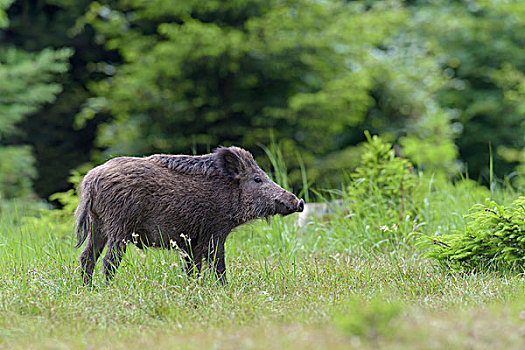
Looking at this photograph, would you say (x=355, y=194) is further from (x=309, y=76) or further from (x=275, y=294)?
(x=309, y=76)

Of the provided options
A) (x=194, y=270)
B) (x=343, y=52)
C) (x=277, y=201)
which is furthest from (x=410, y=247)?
(x=343, y=52)

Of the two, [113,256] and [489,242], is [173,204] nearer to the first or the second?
[113,256]

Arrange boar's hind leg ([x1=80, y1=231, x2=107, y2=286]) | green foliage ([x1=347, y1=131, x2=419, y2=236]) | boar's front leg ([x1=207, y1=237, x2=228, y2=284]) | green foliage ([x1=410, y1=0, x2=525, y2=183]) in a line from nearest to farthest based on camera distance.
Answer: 1. boar's hind leg ([x1=80, y1=231, x2=107, y2=286])
2. boar's front leg ([x1=207, y1=237, x2=228, y2=284])
3. green foliage ([x1=347, y1=131, x2=419, y2=236])
4. green foliage ([x1=410, y1=0, x2=525, y2=183])

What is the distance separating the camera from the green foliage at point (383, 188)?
7.15 m

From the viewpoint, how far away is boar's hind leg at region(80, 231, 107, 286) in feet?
16.3

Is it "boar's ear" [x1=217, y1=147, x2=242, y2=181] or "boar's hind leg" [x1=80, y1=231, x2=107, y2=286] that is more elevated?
"boar's ear" [x1=217, y1=147, x2=242, y2=181]

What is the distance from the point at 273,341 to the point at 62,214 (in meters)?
5.79

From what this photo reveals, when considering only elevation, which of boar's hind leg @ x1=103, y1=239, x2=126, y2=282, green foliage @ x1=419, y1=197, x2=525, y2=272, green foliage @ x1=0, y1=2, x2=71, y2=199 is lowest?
green foliage @ x1=0, y1=2, x2=71, y2=199

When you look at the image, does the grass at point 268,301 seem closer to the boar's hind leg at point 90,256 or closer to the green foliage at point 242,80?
the boar's hind leg at point 90,256

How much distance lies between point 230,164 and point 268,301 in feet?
4.36

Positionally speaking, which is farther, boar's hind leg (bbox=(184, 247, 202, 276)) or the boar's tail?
boar's hind leg (bbox=(184, 247, 202, 276))

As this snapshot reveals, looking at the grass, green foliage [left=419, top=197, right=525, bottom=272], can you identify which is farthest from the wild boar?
green foliage [left=419, top=197, right=525, bottom=272]

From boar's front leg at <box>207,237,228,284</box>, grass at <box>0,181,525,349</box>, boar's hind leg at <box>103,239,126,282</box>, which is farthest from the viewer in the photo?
boar's front leg at <box>207,237,228,284</box>

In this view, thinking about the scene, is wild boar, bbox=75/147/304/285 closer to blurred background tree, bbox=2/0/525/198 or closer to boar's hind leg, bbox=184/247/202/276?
boar's hind leg, bbox=184/247/202/276
